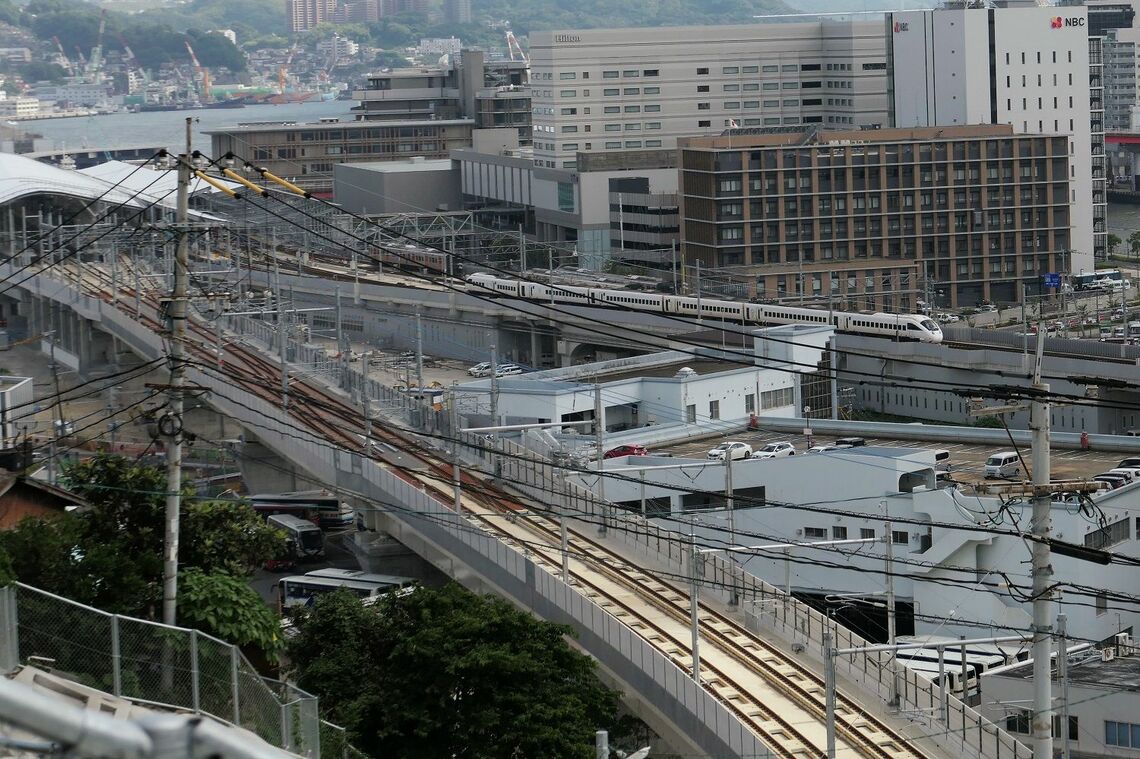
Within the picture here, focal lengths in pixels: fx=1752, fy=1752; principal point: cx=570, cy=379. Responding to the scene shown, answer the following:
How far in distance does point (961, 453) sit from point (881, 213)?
15.5m

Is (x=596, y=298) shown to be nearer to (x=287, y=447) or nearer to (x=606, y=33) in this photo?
(x=287, y=447)

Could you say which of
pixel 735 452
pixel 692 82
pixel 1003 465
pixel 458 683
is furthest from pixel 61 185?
pixel 458 683

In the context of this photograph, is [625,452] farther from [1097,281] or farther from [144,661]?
[1097,281]

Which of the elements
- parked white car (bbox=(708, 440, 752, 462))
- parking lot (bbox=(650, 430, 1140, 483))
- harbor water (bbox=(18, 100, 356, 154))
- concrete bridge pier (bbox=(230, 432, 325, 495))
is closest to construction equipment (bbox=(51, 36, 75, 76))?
harbor water (bbox=(18, 100, 356, 154))

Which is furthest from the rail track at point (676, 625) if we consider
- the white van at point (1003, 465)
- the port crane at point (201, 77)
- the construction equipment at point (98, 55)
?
the construction equipment at point (98, 55)

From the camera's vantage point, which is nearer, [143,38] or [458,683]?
[458,683]

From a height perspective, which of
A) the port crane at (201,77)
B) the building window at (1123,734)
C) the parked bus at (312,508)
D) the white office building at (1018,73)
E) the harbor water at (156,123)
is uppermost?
the port crane at (201,77)

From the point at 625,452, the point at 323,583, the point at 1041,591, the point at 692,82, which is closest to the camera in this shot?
the point at 1041,591

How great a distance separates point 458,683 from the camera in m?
9.63

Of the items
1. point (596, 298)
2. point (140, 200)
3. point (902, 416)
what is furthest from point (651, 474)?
point (140, 200)

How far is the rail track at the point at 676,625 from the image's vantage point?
9.62 m

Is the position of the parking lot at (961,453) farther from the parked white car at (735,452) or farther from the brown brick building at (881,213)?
the brown brick building at (881,213)

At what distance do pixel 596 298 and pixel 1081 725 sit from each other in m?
19.7

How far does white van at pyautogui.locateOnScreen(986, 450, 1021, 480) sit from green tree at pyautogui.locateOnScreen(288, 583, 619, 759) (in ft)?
26.5
